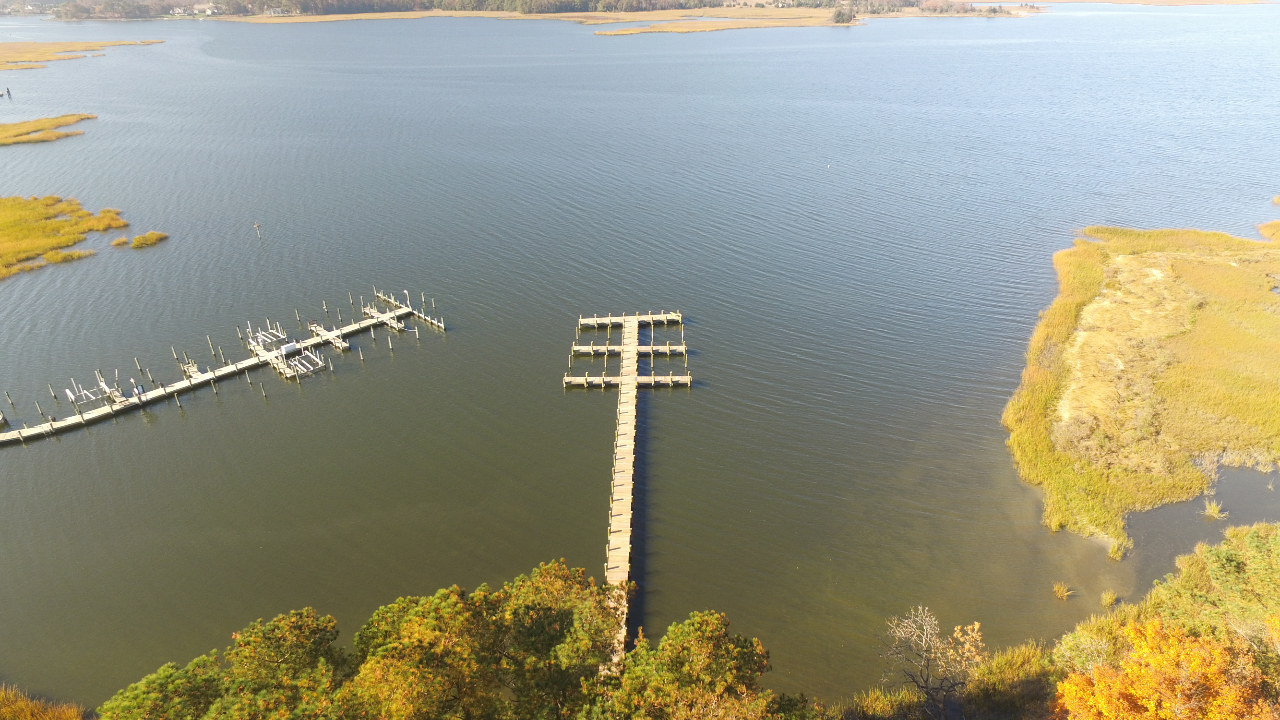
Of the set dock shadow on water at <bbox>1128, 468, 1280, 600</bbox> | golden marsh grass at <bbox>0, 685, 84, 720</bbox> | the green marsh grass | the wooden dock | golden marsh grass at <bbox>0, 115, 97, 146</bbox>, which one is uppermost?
golden marsh grass at <bbox>0, 115, 97, 146</bbox>

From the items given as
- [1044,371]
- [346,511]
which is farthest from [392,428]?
[1044,371]

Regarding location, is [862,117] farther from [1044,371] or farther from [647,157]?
[1044,371]

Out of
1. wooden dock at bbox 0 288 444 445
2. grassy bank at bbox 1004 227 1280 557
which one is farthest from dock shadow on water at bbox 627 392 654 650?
grassy bank at bbox 1004 227 1280 557

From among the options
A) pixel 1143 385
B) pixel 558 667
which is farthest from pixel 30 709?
pixel 1143 385

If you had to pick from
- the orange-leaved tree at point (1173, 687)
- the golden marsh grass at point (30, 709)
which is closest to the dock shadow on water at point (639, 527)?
the orange-leaved tree at point (1173, 687)

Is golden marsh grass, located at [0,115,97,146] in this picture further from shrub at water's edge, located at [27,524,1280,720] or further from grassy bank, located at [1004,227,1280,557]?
grassy bank, located at [1004,227,1280,557]

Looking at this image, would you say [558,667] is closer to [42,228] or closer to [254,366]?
[254,366]

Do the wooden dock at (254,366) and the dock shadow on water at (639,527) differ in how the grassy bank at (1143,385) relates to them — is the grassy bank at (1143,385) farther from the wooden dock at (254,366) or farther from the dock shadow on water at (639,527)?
the wooden dock at (254,366)
